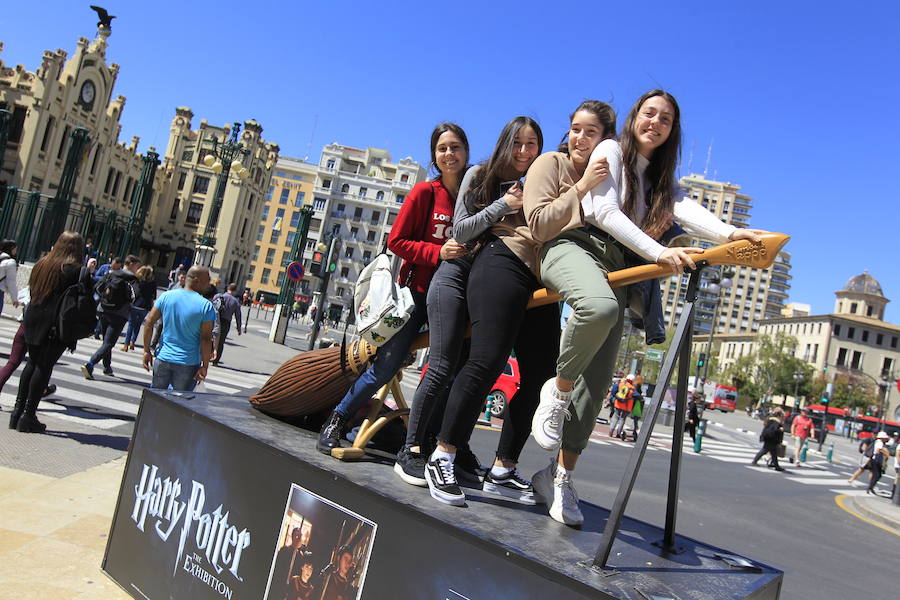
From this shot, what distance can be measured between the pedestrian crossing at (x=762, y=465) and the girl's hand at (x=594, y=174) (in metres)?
13.9

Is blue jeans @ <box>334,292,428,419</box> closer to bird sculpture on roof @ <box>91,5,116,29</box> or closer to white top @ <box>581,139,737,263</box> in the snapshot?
white top @ <box>581,139,737,263</box>

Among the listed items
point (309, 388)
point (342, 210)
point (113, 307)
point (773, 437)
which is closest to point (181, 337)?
point (309, 388)

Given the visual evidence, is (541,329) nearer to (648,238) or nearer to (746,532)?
(648,238)

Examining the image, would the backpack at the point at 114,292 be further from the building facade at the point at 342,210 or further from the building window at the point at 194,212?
the building facade at the point at 342,210

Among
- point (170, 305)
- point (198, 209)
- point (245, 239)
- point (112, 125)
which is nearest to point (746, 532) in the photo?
point (170, 305)

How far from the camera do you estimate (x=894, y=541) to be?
1023 cm

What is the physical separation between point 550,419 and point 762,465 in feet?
65.6

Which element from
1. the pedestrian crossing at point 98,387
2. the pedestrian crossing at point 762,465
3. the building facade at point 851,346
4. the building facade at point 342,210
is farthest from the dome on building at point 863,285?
the pedestrian crossing at point 98,387

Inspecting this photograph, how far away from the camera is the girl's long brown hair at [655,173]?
2.69 meters

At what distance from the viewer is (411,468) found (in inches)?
110

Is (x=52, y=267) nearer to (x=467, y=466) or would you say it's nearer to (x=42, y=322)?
(x=42, y=322)

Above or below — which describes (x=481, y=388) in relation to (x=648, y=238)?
below

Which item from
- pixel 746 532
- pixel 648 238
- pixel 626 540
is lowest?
pixel 746 532

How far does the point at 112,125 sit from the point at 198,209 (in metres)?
15.7
